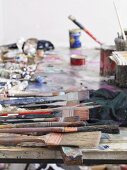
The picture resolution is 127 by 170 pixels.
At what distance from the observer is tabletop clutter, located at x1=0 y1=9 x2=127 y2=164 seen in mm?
871

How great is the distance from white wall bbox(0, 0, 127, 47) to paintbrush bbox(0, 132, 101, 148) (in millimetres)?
1987

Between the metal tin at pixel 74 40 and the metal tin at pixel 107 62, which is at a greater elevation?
the metal tin at pixel 74 40

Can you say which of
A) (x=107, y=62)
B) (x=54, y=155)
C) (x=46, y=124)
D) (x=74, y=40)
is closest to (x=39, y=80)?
(x=107, y=62)

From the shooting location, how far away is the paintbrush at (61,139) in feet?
2.78

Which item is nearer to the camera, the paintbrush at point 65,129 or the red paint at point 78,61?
the paintbrush at point 65,129

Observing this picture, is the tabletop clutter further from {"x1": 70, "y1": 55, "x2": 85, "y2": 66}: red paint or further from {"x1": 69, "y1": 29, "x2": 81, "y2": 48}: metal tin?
{"x1": 69, "y1": 29, "x2": 81, "y2": 48}: metal tin

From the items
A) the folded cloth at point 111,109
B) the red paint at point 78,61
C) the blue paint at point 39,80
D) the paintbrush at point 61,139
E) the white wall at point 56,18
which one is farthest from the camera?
the white wall at point 56,18

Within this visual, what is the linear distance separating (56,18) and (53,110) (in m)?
1.90

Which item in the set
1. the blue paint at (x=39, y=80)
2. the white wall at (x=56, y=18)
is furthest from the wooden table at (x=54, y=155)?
the white wall at (x=56, y=18)

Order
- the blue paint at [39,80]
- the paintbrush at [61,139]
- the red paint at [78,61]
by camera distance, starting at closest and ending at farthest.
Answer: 1. the paintbrush at [61,139]
2. the blue paint at [39,80]
3. the red paint at [78,61]

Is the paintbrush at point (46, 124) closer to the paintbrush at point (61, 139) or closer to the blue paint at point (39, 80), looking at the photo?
the paintbrush at point (61, 139)

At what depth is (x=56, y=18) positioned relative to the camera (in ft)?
9.37

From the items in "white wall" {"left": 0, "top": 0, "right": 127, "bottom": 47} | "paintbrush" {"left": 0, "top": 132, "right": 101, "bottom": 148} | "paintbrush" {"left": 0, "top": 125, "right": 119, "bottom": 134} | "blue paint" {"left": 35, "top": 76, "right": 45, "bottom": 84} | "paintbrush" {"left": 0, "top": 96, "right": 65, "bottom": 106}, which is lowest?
"paintbrush" {"left": 0, "top": 132, "right": 101, "bottom": 148}

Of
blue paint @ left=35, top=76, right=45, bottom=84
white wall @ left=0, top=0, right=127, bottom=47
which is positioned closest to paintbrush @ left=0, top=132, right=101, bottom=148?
blue paint @ left=35, top=76, right=45, bottom=84
